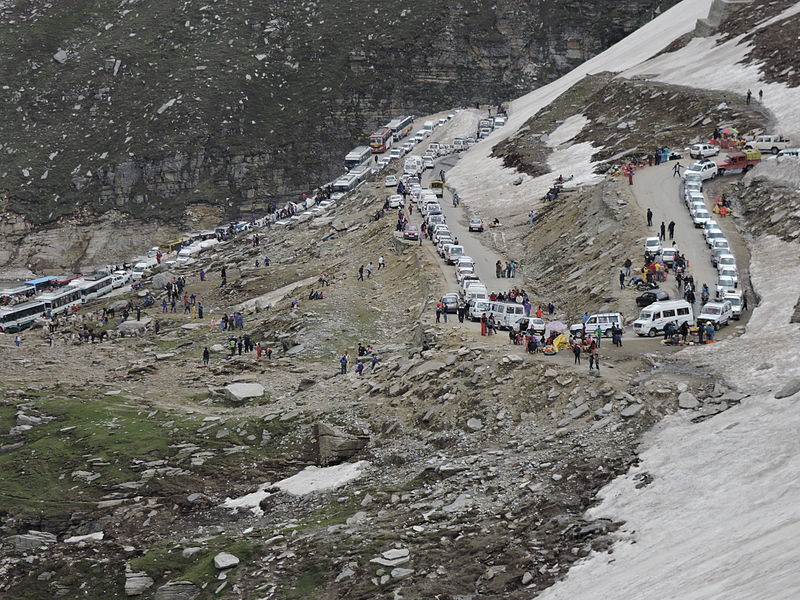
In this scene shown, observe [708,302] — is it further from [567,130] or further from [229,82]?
[229,82]

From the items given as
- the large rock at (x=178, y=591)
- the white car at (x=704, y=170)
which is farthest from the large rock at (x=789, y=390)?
the white car at (x=704, y=170)

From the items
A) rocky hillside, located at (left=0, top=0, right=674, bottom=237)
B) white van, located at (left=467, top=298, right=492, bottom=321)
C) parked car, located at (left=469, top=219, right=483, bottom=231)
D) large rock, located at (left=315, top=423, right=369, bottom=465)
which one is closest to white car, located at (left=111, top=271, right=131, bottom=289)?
parked car, located at (left=469, top=219, right=483, bottom=231)

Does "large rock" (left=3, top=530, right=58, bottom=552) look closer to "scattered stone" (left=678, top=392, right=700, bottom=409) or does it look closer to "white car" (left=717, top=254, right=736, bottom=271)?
"scattered stone" (left=678, top=392, right=700, bottom=409)

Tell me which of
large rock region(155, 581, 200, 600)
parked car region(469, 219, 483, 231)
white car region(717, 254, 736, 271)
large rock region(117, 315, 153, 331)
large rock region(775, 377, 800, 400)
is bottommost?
large rock region(155, 581, 200, 600)

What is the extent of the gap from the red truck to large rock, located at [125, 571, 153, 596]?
49.9 m

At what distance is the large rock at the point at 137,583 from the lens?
36.0 metres

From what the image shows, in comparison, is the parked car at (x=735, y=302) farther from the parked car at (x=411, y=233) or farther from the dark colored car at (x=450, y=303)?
the parked car at (x=411, y=233)

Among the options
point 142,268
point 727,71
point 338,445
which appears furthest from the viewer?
point 142,268

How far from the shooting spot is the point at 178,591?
35.2 m

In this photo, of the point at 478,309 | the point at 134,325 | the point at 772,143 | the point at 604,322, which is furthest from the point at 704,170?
the point at 134,325

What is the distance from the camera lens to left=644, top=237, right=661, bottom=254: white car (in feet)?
187

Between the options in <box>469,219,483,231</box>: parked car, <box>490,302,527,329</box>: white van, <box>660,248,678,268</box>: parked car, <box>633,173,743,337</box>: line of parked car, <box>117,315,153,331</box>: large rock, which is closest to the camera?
<box>633,173,743,337</box>: line of parked car

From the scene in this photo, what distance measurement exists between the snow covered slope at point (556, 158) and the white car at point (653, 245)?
72.7ft

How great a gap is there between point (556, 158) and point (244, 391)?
44941 mm
